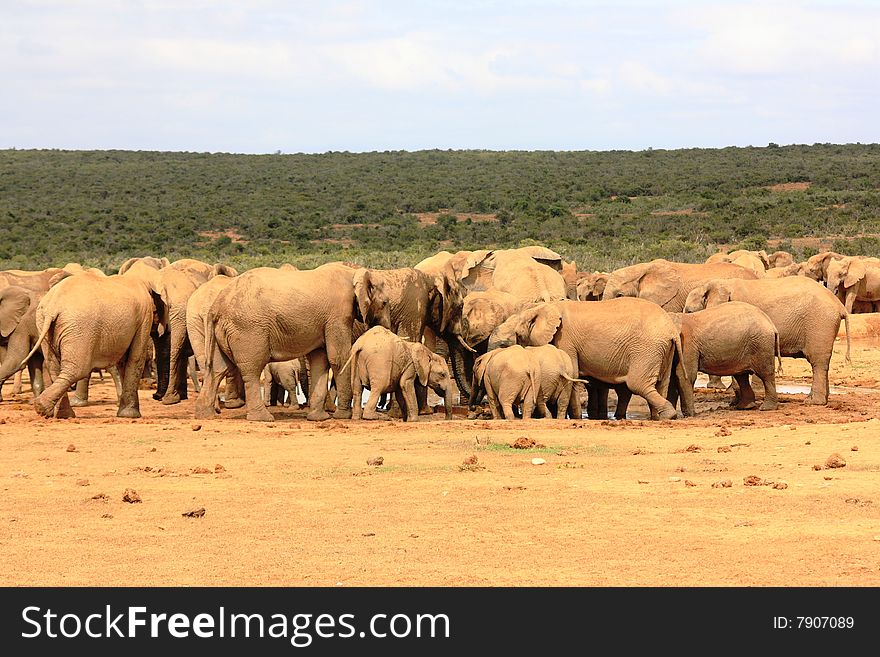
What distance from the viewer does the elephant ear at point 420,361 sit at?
15586 millimetres

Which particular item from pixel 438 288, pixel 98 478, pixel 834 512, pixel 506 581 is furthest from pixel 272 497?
pixel 438 288

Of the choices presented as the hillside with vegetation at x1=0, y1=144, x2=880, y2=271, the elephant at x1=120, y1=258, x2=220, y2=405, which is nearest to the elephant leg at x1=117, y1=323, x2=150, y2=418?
the elephant at x1=120, y1=258, x2=220, y2=405

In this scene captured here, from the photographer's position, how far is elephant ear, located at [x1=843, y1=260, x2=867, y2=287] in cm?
3225

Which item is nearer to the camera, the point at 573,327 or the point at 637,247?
the point at 573,327

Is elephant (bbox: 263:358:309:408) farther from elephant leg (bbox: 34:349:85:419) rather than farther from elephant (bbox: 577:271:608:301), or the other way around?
elephant (bbox: 577:271:608:301)

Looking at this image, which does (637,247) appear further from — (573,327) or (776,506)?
(776,506)

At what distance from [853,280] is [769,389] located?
16265mm

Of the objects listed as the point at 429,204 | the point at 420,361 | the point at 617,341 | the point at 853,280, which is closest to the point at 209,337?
the point at 420,361

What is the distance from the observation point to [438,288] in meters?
17.8

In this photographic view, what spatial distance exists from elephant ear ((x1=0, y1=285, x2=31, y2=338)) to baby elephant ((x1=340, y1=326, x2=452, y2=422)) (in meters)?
5.31

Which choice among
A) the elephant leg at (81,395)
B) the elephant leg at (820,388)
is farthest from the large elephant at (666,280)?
the elephant leg at (81,395)

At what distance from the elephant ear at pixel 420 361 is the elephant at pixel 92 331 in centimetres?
334

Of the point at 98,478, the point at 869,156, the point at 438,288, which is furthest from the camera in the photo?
the point at 869,156

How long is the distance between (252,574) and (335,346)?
8.54 metres
